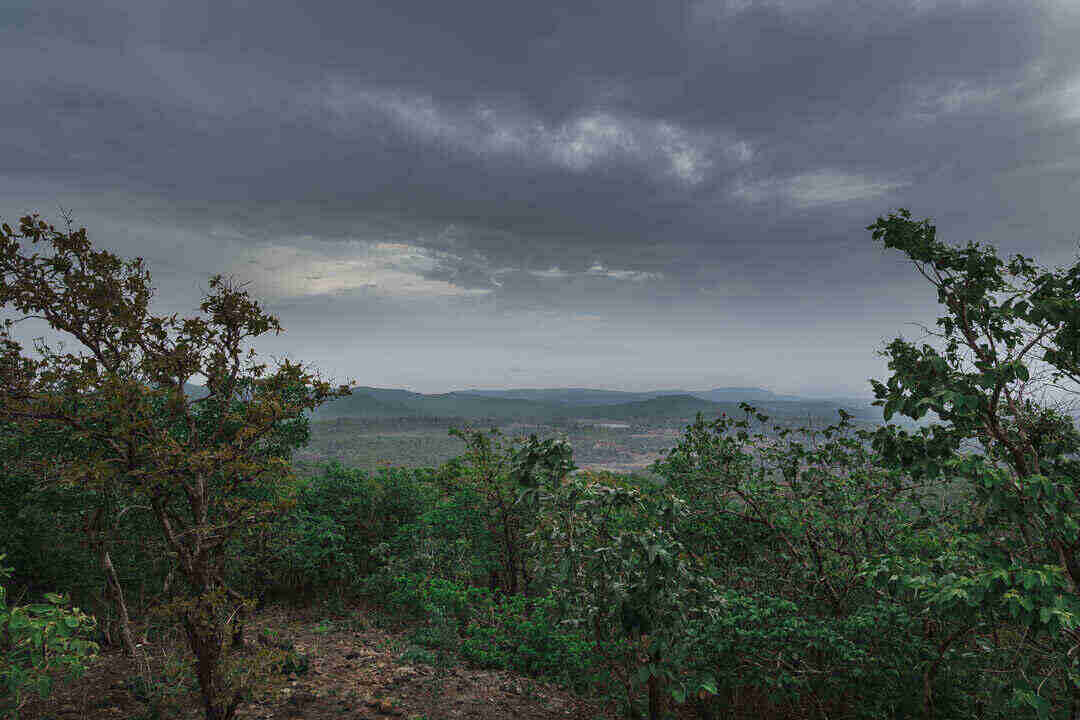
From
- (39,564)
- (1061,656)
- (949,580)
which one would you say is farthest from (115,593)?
(1061,656)

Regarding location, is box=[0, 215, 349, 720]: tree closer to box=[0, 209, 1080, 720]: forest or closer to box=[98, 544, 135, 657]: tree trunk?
box=[0, 209, 1080, 720]: forest

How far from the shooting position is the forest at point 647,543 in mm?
4438

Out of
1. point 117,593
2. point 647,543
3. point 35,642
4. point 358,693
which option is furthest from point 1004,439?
point 117,593

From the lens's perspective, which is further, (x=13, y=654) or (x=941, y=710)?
(x=941, y=710)

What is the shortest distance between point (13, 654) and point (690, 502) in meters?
9.89

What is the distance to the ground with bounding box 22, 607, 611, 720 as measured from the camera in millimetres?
7703

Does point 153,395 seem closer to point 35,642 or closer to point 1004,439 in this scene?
point 35,642

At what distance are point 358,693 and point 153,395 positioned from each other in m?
6.78

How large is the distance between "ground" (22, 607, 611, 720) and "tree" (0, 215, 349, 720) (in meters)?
2.03

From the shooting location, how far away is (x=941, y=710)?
6.84 m

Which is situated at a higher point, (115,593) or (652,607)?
(652,607)

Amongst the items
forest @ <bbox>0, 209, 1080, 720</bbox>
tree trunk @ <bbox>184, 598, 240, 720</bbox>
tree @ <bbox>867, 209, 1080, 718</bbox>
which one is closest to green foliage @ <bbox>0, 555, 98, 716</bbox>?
forest @ <bbox>0, 209, 1080, 720</bbox>

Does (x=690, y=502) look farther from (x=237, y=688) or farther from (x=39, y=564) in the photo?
(x=39, y=564)

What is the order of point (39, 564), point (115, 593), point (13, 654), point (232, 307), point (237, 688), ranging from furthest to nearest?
1. point (39, 564)
2. point (115, 593)
3. point (232, 307)
4. point (237, 688)
5. point (13, 654)
